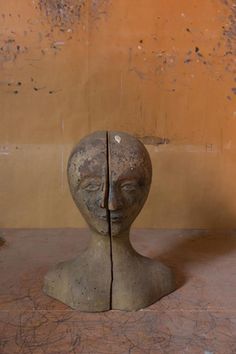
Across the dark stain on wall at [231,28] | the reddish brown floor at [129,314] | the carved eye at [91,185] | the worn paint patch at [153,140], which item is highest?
the dark stain on wall at [231,28]

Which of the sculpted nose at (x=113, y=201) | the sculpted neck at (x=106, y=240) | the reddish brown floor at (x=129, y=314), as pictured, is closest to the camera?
the reddish brown floor at (x=129, y=314)

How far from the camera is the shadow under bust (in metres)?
1.68

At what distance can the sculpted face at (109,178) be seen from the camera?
167 cm

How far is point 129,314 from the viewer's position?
69.3 inches

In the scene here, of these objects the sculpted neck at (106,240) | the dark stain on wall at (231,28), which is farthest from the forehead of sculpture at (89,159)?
the dark stain on wall at (231,28)

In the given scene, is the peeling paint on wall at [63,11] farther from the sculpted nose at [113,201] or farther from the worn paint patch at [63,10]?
the sculpted nose at [113,201]

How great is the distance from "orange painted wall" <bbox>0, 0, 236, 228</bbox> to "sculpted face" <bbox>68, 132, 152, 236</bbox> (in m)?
0.89

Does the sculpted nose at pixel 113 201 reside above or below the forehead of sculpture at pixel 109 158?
below

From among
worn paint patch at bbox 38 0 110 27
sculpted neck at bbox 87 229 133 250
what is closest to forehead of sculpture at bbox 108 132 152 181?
sculpted neck at bbox 87 229 133 250

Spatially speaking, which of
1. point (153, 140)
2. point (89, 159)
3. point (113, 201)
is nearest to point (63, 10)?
point (153, 140)

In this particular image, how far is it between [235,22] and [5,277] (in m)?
1.83

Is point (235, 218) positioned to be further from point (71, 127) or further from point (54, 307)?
point (54, 307)

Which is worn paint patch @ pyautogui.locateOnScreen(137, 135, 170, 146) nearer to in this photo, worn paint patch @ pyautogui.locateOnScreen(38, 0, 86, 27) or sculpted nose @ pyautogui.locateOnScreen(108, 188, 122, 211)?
worn paint patch @ pyautogui.locateOnScreen(38, 0, 86, 27)

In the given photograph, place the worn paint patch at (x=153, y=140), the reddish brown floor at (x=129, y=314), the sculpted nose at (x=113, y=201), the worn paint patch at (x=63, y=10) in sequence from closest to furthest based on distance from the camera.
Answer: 1. the reddish brown floor at (x=129, y=314)
2. the sculpted nose at (x=113, y=201)
3. the worn paint patch at (x=63, y=10)
4. the worn paint patch at (x=153, y=140)
